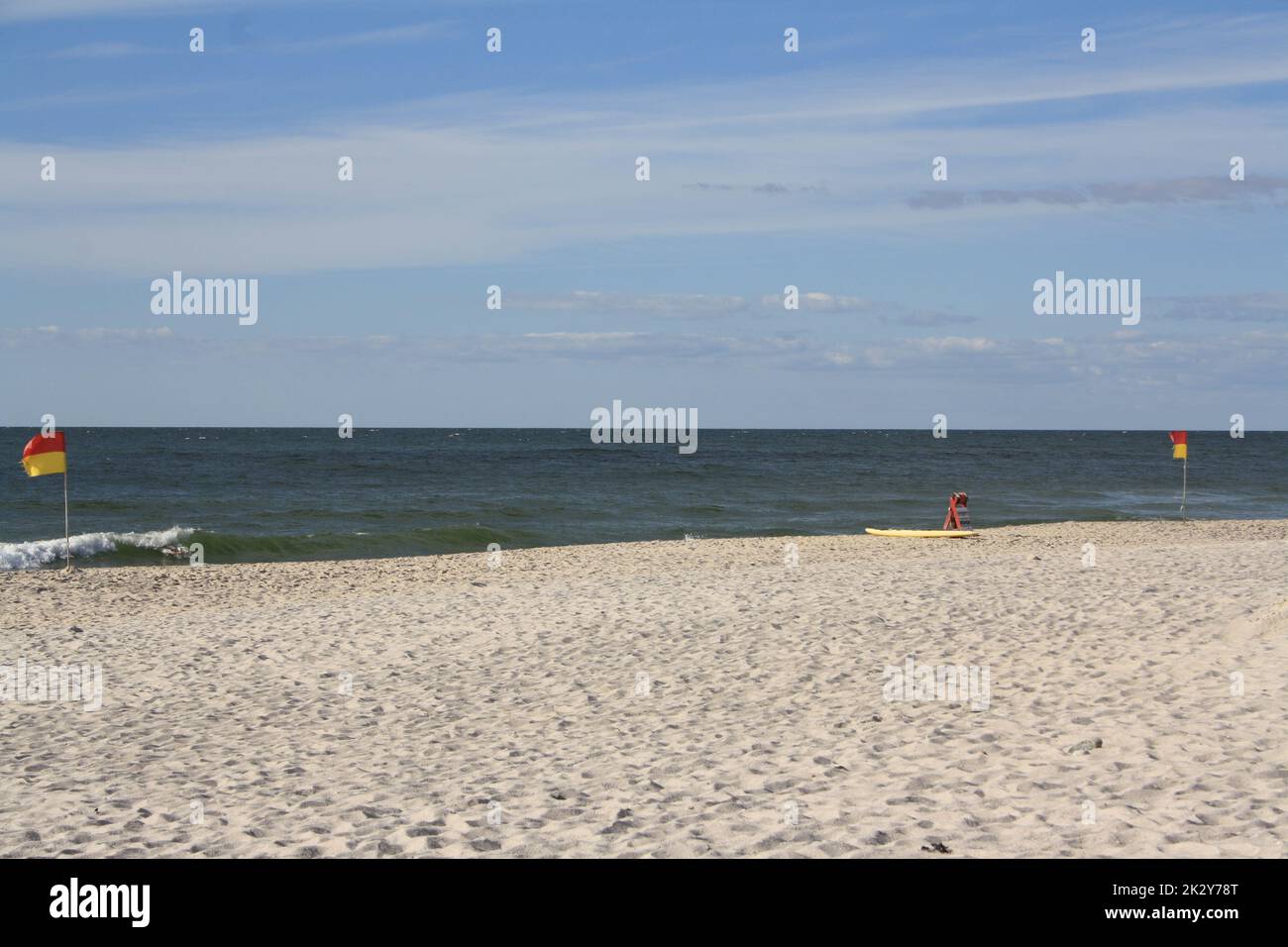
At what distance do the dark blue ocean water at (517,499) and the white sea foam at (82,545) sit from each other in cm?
5

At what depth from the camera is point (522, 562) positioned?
21.6m

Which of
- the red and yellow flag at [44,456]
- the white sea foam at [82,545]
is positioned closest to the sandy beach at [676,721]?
the red and yellow flag at [44,456]

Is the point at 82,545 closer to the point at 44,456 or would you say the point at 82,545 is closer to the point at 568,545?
the point at 44,456

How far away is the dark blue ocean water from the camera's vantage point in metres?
27.2

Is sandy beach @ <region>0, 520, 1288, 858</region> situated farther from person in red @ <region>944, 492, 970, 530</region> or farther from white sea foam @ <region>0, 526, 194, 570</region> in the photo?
person in red @ <region>944, 492, 970, 530</region>

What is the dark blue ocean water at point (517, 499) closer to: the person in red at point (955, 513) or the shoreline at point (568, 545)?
the shoreline at point (568, 545)

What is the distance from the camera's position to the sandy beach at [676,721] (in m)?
6.14

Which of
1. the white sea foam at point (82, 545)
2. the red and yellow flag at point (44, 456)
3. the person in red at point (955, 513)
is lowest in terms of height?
the white sea foam at point (82, 545)

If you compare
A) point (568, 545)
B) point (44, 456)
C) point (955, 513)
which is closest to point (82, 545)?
point (44, 456)

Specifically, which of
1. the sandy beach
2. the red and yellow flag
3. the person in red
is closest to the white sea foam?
the red and yellow flag
